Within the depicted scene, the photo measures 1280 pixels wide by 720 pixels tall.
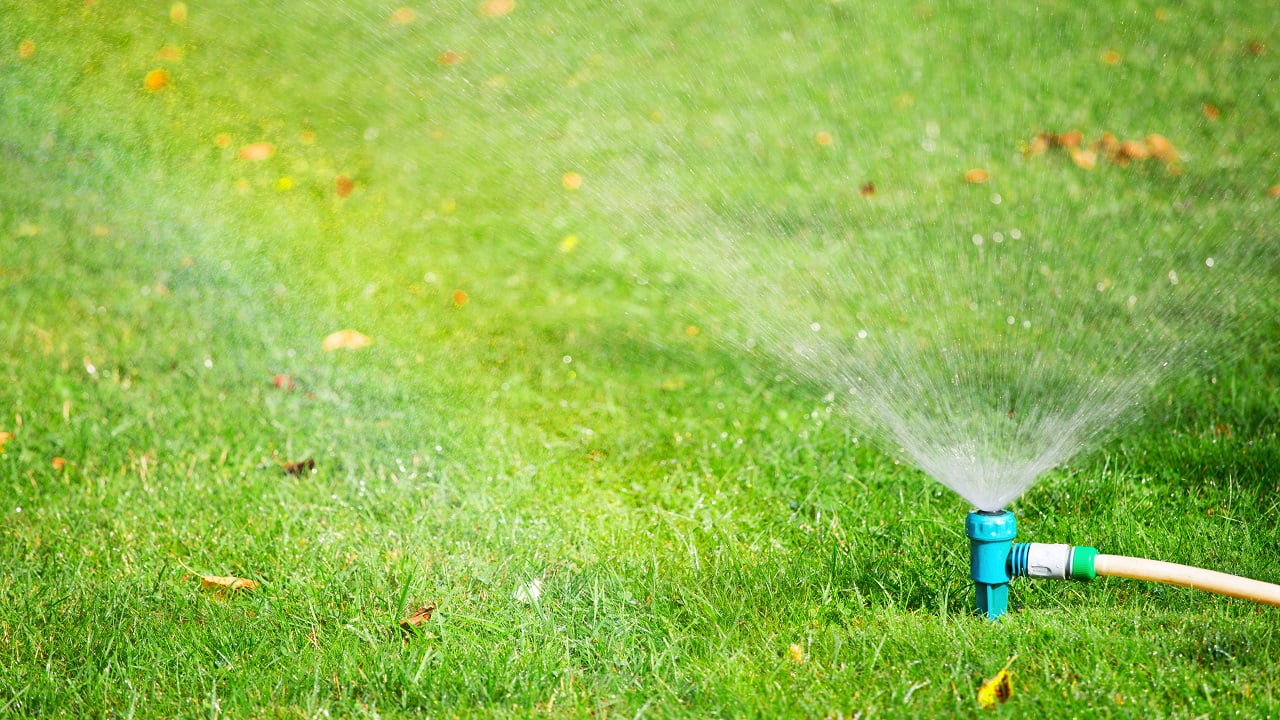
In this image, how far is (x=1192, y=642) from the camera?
7.57 feet

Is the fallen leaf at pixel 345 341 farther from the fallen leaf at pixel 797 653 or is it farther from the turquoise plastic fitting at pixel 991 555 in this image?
the turquoise plastic fitting at pixel 991 555

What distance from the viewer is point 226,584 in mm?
2859

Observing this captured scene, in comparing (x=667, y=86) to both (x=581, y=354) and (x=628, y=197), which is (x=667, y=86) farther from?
(x=581, y=354)

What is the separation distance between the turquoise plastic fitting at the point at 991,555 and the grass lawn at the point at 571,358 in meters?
0.06

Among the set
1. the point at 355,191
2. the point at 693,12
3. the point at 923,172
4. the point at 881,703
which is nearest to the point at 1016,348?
the point at 923,172

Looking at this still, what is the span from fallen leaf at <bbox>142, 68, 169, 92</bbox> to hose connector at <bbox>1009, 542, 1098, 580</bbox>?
5448 mm

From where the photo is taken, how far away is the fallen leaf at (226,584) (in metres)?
2.85

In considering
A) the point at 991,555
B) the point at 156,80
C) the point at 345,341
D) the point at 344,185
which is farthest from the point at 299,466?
the point at 156,80

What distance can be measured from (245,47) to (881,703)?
5851 millimetres

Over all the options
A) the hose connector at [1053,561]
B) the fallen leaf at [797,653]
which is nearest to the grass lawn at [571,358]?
the fallen leaf at [797,653]

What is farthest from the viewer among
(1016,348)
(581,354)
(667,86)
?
(667,86)

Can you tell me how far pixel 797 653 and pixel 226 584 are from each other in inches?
55.4

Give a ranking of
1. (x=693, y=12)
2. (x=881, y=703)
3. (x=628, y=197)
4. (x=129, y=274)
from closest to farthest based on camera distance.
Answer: (x=881, y=703), (x=129, y=274), (x=628, y=197), (x=693, y=12)

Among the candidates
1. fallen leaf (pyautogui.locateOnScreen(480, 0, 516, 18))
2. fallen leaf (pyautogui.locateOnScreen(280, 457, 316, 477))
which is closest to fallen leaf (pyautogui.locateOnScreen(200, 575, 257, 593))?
fallen leaf (pyautogui.locateOnScreen(280, 457, 316, 477))
